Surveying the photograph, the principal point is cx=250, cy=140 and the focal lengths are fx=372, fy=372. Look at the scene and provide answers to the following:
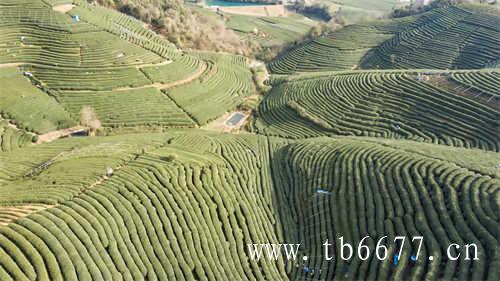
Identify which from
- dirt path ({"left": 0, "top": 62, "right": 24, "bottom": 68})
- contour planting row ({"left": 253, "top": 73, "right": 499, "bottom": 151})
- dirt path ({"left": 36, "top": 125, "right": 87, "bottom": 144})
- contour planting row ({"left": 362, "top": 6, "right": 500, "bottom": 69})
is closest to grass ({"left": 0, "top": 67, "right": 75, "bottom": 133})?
dirt path ({"left": 36, "top": 125, "right": 87, "bottom": 144})

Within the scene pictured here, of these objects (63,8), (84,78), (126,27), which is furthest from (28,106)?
(126,27)

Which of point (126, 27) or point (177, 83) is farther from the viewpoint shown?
point (126, 27)

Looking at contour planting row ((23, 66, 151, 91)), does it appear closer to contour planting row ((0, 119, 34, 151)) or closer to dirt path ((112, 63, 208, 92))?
dirt path ((112, 63, 208, 92))

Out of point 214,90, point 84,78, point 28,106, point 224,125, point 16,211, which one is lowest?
point 224,125

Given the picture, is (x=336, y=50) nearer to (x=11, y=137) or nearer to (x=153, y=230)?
(x=11, y=137)

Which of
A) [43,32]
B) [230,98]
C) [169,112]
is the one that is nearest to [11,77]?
[43,32]

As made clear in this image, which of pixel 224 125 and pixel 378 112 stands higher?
pixel 378 112

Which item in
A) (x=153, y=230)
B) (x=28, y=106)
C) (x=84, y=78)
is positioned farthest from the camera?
(x=84, y=78)

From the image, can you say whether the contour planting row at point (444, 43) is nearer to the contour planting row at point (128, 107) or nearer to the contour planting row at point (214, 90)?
the contour planting row at point (214, 90)
